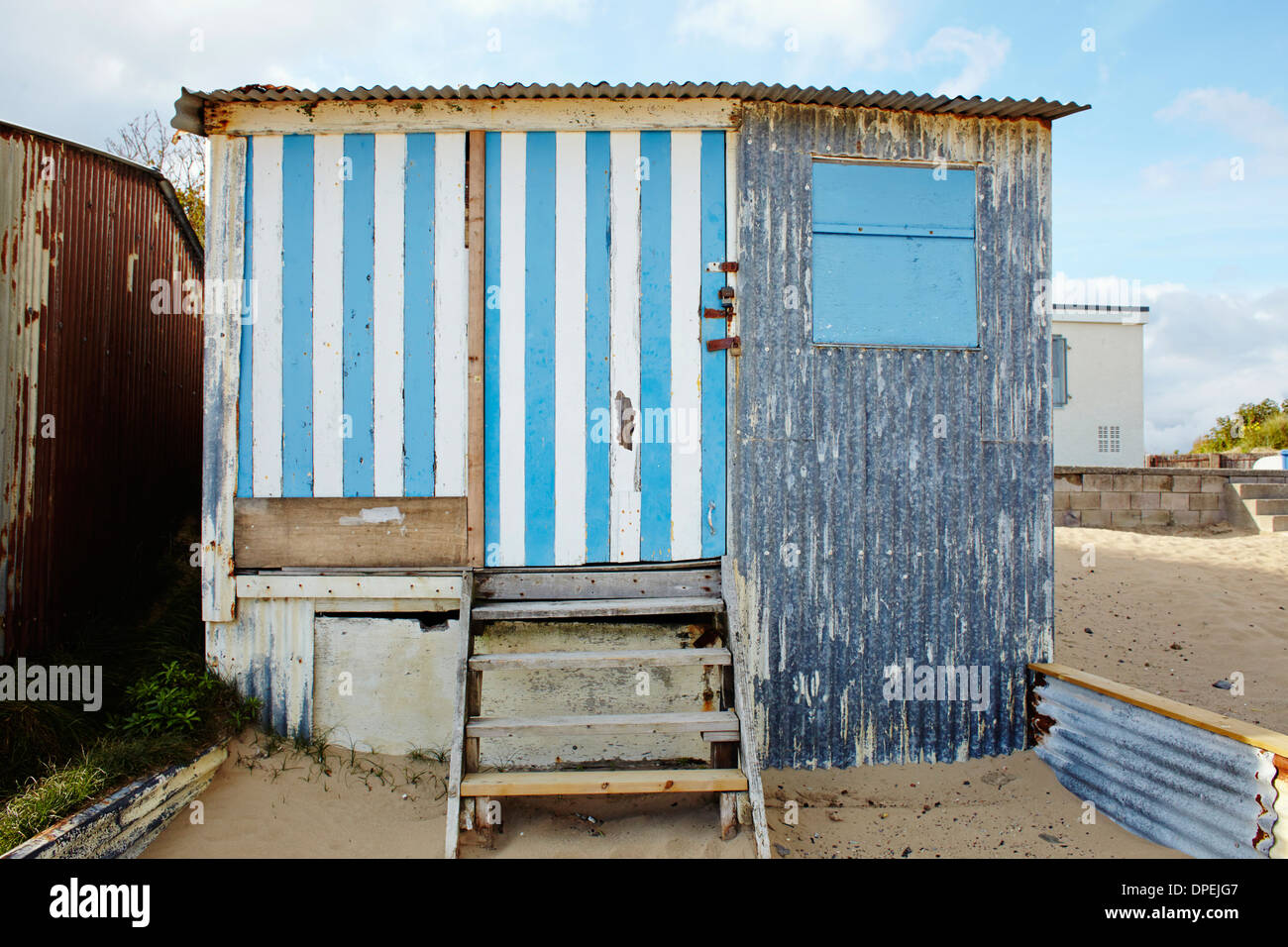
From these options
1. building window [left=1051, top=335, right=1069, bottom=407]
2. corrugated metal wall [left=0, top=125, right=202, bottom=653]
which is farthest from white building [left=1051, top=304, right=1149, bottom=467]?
corrugated metal wall [left=0, top=125, right=202, bottom=653]

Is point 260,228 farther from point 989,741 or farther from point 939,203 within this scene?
point 989,741

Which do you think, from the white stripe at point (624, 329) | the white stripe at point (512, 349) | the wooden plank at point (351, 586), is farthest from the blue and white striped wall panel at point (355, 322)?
the white stripe at point (624, 329)

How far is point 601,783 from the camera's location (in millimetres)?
3365

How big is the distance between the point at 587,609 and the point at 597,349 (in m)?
1.51

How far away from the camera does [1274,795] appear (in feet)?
10.2

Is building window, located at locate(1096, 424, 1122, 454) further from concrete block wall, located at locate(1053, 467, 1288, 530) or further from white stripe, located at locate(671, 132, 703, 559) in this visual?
white stripe, located at locate(671, 132, 703, 559)

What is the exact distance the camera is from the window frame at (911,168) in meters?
4.46

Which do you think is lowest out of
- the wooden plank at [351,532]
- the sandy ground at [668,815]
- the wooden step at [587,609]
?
the sandy ground at [668,815]

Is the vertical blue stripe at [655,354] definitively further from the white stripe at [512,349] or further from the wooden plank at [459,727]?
the wooden plank at [459,727]

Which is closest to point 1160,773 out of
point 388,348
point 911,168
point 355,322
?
point 911,168

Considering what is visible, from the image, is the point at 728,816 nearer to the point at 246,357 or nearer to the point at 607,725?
the point at 607,725

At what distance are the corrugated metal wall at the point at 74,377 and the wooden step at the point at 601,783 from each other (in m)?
3.20

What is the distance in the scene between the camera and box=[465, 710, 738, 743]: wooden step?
138 inches

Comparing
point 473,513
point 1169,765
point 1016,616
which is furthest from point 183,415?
point 1169,765
